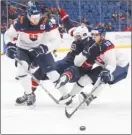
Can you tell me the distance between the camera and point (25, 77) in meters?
3.09

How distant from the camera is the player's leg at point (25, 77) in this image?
10.1 ft

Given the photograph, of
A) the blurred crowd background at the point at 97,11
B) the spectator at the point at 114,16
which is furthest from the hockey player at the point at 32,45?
the spectator at the point at 114,16

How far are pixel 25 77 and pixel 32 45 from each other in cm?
29

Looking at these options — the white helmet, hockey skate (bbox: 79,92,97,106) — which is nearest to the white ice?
hockey skate (bbox: 79,92,97,106)

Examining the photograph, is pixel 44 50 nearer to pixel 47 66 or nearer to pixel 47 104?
pixel 47 66

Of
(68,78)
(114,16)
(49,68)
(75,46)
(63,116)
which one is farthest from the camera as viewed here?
(114,16)

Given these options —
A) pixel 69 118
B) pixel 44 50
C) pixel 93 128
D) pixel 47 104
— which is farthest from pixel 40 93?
pixel 93 128

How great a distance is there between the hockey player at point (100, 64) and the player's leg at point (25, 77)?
0.31m

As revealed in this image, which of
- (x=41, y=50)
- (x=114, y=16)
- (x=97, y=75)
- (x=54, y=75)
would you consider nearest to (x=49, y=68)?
(x=54, y=75)

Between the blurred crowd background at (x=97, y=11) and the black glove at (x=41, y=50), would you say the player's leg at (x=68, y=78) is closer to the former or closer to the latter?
the black glove at (x=41, y=50)

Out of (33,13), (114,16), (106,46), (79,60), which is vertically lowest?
(114,16)

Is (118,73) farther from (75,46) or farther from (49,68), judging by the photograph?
(49,68)

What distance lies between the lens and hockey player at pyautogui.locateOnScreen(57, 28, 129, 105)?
2.89m

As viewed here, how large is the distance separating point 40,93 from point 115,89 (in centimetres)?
76
